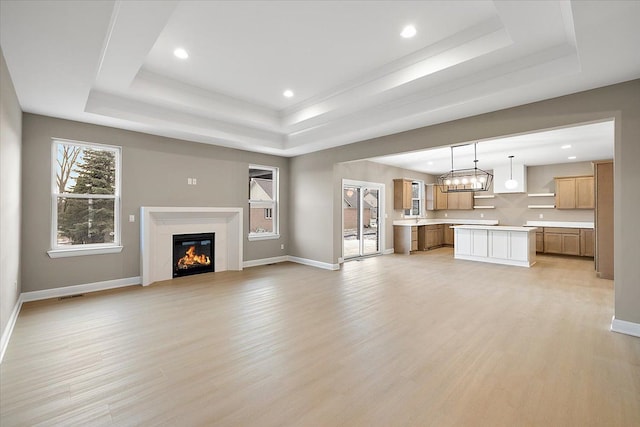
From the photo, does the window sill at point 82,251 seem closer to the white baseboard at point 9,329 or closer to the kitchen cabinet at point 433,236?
the white baseboard at point 9,329

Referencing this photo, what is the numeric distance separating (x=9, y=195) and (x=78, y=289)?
2.05 meters

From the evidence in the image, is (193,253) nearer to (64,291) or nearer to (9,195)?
(64,291)

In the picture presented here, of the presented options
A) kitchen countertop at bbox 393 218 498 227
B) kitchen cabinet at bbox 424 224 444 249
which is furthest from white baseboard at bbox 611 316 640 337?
kitchen cabinet at bbox 424 224 444 249

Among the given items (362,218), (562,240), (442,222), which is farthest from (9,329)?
(562,240)

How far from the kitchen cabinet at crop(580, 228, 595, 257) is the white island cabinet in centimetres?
180

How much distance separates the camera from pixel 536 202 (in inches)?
360

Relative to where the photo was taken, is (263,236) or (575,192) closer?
(263,236)

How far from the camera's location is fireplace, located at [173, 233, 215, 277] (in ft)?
18.7

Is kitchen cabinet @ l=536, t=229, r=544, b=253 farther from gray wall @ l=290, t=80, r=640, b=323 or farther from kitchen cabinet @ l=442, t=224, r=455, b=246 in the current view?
gray wall @ l=290, t=80, r=640, b=323

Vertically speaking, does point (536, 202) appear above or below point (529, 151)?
below

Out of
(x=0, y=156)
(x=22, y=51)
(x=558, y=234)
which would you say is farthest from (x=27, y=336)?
(x=558, y=234)

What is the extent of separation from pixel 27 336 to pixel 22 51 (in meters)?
2.80

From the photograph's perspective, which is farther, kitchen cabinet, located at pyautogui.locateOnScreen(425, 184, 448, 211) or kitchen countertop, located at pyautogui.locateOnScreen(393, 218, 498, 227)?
kitchen cabinet, located at pyautogui.locateOnScreen(425, 184, 448, 211)

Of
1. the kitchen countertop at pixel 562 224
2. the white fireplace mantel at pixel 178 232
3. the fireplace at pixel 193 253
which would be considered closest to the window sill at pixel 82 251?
the white fireplace mantel at pixel 178 232
